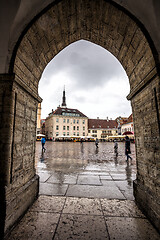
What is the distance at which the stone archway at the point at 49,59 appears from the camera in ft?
7.34

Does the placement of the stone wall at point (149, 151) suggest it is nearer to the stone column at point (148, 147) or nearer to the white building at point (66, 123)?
the stone column at point (148, 147)

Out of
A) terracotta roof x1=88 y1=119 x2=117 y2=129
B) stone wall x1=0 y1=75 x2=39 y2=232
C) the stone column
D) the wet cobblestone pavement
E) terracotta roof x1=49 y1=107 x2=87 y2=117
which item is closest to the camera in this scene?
the wet cobblestone pavement

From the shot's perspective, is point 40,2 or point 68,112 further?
point 68,112

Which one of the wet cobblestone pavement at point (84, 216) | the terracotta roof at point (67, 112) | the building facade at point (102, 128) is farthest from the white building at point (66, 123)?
the wet cobblestone pavement at point (84, 216)

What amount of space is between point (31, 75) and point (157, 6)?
2876 millimetres

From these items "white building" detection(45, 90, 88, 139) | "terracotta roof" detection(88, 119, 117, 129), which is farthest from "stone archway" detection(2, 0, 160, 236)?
"terracotta roof" detection(88, 119, 117, 129)

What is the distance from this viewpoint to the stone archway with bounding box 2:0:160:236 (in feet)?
7.34

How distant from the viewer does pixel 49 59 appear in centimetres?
372

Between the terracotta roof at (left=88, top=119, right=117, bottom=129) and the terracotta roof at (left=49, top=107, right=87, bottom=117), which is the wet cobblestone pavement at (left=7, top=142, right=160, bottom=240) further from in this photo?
the terracotta roof at (left=88, top=119, right=117, bottom=129)

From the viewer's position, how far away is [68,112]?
50.7 meters

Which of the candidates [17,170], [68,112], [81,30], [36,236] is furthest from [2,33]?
[68,112]

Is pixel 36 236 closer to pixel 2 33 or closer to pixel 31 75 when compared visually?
pixel 31 75

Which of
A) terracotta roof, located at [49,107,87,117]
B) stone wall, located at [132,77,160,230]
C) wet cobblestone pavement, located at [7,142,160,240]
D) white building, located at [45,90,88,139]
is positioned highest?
terracotta roof, located at [49,107,87,117]

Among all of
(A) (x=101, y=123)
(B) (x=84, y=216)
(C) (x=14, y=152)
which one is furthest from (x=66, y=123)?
(B) (x=84, y=216)
